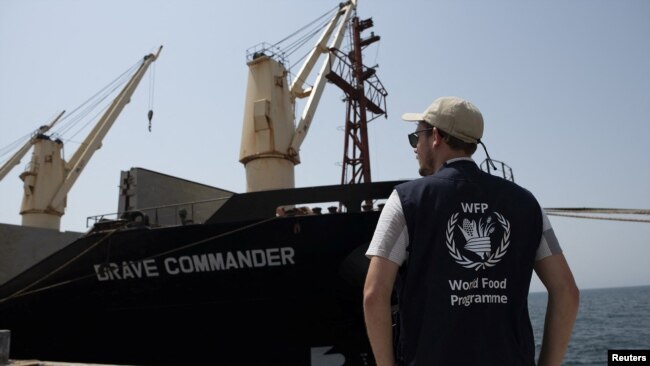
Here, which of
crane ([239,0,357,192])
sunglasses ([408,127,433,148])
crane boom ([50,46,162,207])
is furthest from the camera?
crane boom ([50,46,162,207])

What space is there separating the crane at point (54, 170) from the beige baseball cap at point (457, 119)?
103ft

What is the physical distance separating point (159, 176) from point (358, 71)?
13375 mm

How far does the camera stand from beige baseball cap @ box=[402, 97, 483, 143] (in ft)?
6.32

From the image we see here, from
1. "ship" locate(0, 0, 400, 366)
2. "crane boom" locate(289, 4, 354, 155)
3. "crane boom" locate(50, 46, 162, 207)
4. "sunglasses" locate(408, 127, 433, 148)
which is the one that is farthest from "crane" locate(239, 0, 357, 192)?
"crane boom" locate(50, 46, 162, 207)

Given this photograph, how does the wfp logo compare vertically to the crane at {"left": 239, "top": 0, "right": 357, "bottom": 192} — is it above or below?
below

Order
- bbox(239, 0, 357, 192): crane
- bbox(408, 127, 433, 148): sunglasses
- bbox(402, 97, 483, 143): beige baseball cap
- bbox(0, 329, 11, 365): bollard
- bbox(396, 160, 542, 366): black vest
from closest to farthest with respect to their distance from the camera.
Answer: bbox(396, 160, 542, 366): black vest, bbox(402, 97, 483, 143): beige baseball cap, bbox(408, 127, 433, 148): sunglasses, bbox(0, 329, 11, 365): bollard, bbox(239, 0, 357, 192): crane

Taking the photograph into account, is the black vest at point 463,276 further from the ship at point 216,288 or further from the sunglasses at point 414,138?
the ship at point 216,288

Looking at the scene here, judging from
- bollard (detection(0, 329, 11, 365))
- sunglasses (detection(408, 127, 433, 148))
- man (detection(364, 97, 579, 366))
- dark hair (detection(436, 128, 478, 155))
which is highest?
sunglasses (detection(408, 127, 433, 148))

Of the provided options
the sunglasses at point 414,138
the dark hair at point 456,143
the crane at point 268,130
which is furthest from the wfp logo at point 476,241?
the crane at point 268,130

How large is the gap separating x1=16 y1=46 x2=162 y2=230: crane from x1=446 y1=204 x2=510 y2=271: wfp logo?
103ft

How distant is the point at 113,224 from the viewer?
9656 millimetres

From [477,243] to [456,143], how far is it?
450 millimetres

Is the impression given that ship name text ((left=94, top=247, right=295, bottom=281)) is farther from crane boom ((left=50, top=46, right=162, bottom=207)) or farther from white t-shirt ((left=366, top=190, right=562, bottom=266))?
crane boom ((left=50, top=46, right=162, bottom=207))

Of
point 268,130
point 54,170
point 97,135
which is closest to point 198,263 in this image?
point 268,130
